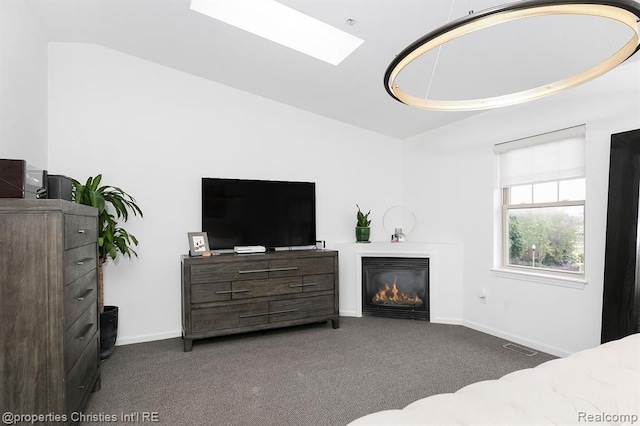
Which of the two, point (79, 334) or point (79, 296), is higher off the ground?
point (79, 296)

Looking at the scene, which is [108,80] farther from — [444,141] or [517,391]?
[517,391]

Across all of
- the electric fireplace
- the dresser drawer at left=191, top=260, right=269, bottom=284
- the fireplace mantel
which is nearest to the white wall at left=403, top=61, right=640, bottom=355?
the fireplace mantel

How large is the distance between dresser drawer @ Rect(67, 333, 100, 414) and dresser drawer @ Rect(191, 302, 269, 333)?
38.3 inches

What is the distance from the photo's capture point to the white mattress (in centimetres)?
91

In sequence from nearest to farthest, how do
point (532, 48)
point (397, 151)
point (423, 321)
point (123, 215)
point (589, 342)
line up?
point (532, 48), point (589, 342), point (123, 215), point (423, 321), point (397, 151)

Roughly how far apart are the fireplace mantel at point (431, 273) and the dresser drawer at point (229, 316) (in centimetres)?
127

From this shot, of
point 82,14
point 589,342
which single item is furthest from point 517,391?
point 82,14

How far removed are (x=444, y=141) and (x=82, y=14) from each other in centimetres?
389

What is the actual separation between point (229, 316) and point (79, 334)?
1.62 meters

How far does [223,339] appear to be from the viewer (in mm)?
3604

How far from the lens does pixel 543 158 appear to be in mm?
3365

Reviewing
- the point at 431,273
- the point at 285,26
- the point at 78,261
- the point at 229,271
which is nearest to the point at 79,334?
the point at 78,261

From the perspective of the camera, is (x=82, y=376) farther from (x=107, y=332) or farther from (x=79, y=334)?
(x=107, y=332)

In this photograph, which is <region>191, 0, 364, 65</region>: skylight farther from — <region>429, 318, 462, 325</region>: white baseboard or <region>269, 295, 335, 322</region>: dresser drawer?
<region>429, 318, 462, 325</region>: white baseboard
